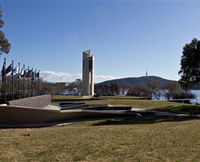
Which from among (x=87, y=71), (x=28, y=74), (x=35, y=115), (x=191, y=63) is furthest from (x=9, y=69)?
(x=87, y=71)

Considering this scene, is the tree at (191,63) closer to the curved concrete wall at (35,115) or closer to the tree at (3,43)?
the curved concrete wall at (35,115)

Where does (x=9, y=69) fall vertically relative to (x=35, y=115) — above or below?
above

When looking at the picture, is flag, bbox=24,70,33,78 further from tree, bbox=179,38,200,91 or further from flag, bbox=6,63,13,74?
tree, bbox=179,38,200,91

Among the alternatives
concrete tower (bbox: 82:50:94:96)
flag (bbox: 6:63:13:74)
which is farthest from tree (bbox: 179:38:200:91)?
concrete tower (bbox: 82:50:94:96)

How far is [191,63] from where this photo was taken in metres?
22.1

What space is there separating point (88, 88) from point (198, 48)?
40577 millimetres

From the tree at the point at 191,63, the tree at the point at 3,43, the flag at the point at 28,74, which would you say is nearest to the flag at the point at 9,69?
the tree at the point at 3,43

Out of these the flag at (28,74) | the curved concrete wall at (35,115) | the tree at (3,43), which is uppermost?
the tree at (3,43)

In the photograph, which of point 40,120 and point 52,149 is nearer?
point 52,149

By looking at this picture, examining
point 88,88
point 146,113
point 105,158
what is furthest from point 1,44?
point 88,88

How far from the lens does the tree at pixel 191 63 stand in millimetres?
22000

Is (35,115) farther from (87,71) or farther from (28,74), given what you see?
(87,71)

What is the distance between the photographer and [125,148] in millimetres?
6004

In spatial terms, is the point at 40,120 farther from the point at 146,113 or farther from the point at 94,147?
the point at 94,147
